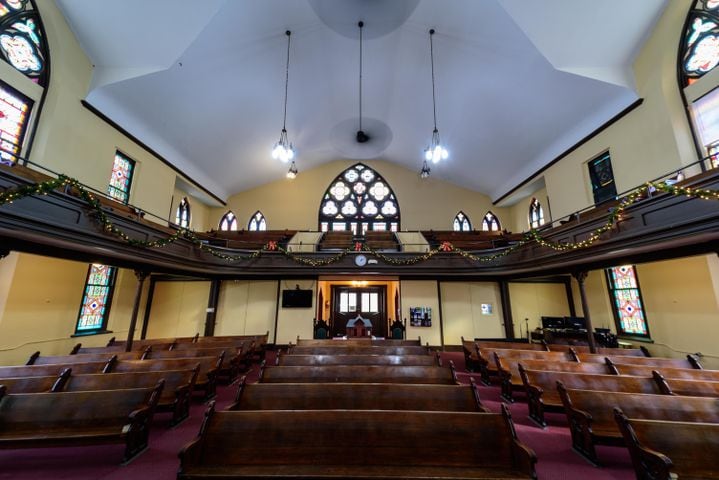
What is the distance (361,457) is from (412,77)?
9.26 metres

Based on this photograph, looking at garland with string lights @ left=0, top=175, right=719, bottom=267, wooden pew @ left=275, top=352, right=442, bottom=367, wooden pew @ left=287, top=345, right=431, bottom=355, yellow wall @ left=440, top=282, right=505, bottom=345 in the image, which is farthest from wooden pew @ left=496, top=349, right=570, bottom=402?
yellow wall @ left=440, top=282, right=505, bottom=345

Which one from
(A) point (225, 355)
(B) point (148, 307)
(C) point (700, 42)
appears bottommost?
(A) point (225, 355)

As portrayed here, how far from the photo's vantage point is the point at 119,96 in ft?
22.1

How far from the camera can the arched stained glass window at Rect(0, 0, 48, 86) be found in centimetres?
522

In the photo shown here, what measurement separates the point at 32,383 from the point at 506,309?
10767mm

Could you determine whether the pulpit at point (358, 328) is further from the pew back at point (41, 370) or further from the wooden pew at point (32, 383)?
the wooden pew at point (32, 383)

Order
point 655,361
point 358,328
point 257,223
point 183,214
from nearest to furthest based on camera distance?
point 655,361 < point 358,328 < point 183,214 < point 257,223

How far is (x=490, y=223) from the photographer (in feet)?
41.2

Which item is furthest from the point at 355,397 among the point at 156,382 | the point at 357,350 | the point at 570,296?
the point at 570,296

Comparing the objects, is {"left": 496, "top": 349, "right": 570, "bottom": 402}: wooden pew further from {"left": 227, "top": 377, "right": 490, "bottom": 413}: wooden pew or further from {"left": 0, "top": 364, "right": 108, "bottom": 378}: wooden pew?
{"left": 0, "top": 364, "right": 108, "bottom": 378}: wooden pew

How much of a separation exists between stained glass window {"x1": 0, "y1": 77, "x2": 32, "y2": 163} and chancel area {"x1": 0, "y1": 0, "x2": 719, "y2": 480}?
0.17ft

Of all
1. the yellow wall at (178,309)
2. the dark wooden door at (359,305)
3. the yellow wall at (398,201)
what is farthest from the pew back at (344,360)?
the yellow wall at (398,201)

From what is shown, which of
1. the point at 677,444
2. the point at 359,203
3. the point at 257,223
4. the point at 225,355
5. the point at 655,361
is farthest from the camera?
the point at 359,203

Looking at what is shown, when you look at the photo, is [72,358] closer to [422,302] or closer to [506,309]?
[422,302]
